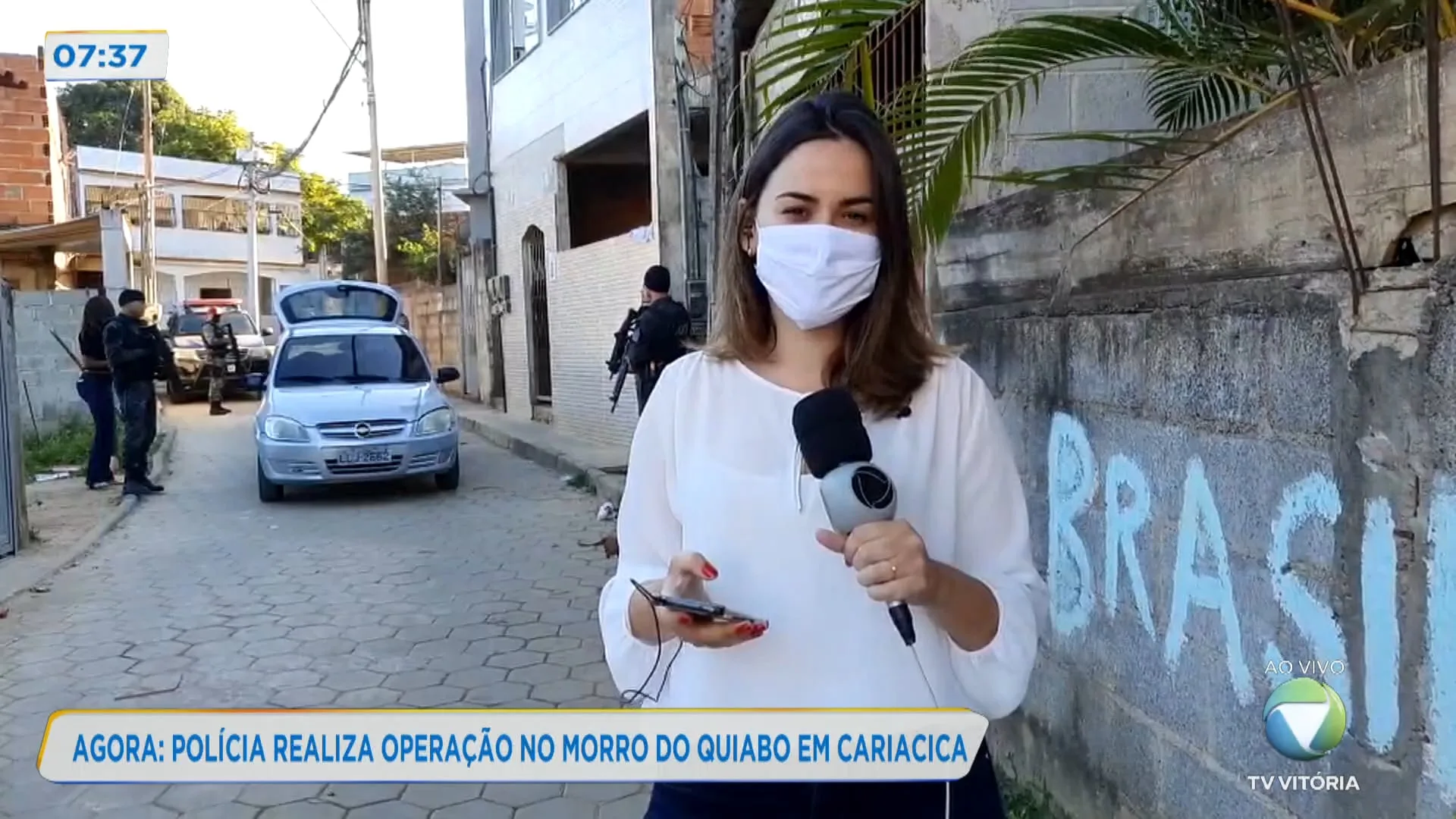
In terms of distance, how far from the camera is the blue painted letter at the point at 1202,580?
8.00 feet

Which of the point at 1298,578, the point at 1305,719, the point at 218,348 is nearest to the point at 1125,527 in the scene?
the point at 1298,578

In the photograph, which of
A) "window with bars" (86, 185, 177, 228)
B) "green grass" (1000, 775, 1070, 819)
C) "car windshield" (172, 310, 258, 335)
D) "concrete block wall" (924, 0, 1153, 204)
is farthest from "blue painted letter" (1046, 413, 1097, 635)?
"window with bars" (86, 185, 177, 228)

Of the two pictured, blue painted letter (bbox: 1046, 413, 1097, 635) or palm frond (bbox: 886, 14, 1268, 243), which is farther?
blue painted letter (bbox: 1046, 413, 1097, 635)

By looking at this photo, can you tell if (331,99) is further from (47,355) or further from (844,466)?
(844,466)

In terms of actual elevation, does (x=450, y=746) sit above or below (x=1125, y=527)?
below

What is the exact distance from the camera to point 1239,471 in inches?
95.0

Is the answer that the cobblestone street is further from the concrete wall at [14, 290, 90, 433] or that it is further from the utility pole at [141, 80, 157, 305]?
the utility pole at [141, 80, 157, 305]

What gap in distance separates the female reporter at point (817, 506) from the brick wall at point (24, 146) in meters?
21.1

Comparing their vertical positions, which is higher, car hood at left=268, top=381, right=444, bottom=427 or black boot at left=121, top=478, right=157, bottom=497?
car hood at left=268, top=381, right=444, bottom=427

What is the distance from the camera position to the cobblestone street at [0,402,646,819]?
12.7 feet

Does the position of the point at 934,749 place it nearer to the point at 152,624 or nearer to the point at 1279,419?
the point at 1279,419

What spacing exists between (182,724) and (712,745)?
3.09ft

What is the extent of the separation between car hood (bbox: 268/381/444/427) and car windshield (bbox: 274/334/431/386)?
187mm

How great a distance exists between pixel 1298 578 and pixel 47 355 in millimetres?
15740
